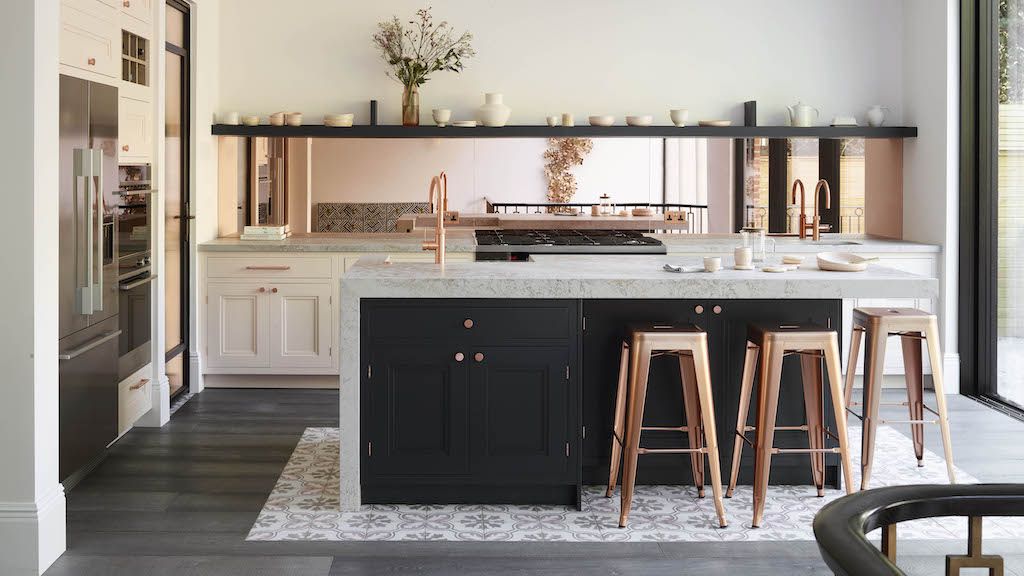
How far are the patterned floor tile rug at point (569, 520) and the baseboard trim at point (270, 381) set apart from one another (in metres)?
2.09

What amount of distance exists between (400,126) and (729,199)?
86.0 inches

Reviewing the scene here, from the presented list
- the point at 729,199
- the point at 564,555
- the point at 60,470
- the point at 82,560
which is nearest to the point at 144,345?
the point at 60,470

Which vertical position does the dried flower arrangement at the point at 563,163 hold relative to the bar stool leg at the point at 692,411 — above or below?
above

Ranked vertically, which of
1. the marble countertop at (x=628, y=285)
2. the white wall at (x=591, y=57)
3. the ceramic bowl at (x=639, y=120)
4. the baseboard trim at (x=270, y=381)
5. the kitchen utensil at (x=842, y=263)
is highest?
the white wall at (x=591, y=57)

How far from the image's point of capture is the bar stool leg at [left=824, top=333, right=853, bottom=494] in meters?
4.04

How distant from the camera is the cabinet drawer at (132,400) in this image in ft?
16.4

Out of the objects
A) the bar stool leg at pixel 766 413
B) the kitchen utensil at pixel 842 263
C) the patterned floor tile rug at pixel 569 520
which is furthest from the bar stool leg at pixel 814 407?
the kitchen utensil at pixel 842 263

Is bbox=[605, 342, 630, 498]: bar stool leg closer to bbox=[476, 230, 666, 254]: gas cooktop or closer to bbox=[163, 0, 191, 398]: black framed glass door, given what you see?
bbox=[476, 230, 666, 254]: gas cooktop

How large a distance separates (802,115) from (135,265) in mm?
4089

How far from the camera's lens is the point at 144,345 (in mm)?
5371

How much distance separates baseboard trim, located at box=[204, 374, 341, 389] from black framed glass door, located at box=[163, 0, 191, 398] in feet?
0.81

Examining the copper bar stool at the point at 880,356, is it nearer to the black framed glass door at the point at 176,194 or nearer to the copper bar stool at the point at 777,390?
the copper bar stool at the point at 777,390

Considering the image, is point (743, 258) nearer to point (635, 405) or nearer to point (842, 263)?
point (842, 263)

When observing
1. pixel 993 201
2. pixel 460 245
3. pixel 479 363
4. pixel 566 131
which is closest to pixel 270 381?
pixel 460 245
